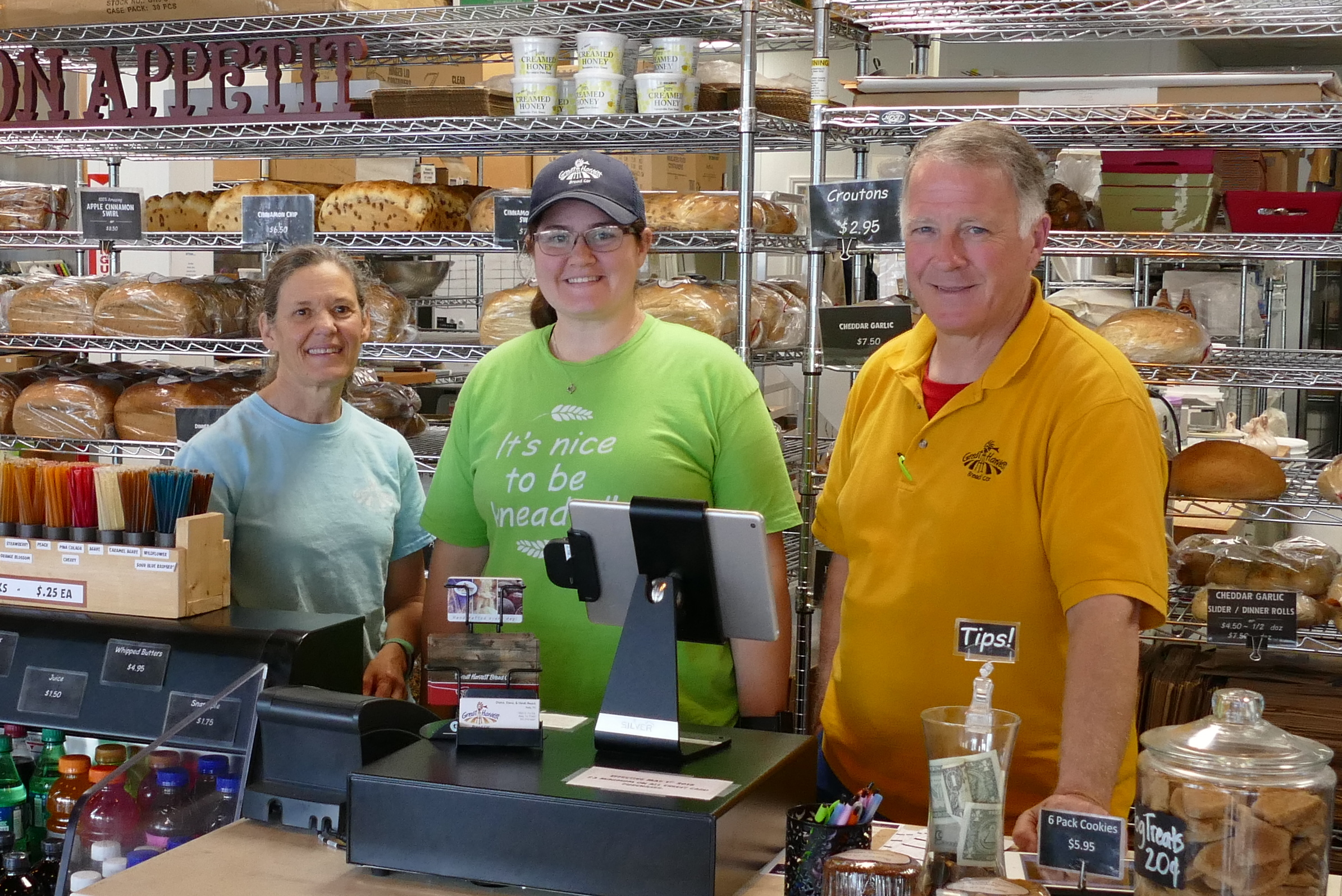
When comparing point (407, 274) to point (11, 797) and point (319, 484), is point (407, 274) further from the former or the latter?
point (11, 797)

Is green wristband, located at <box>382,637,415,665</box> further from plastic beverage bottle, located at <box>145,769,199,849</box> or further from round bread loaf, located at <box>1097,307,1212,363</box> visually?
round bread loaf, located at <box>1097,307,1212,363</box>

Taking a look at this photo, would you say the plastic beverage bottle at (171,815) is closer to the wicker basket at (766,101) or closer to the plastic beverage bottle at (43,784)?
the plastic beverage bottle at (43,784)

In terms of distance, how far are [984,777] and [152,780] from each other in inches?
44.0

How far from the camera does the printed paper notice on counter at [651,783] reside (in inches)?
57.8

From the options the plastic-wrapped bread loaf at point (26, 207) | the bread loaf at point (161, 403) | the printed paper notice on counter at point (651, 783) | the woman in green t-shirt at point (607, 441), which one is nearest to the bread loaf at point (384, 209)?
the bread loaf at point (161, 403)

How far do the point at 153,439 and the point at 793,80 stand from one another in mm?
2064

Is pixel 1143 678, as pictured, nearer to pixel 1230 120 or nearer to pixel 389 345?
pixel 1230 120

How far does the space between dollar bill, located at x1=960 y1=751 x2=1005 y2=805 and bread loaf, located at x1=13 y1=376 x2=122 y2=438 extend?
3258 millimetres

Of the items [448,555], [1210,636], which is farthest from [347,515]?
[1210,636]

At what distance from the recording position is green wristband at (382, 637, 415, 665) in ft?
7.97

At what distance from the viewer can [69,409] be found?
→ 3873mm

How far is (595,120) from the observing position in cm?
307

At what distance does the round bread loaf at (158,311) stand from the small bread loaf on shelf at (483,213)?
810 millimetres

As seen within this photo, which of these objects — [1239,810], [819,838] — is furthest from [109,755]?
[1239,810]
